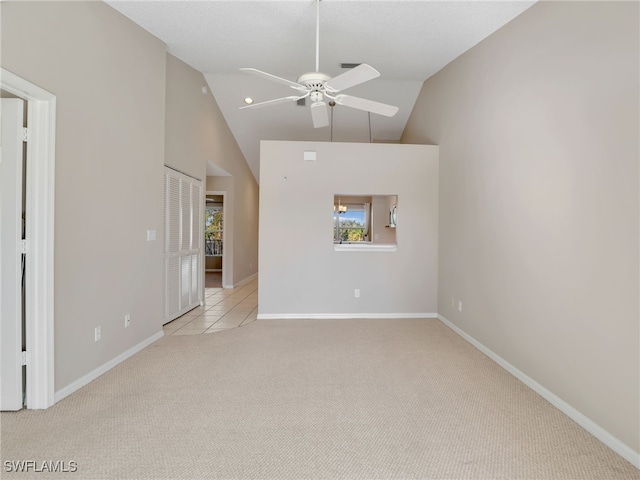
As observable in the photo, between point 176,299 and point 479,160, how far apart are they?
429cm

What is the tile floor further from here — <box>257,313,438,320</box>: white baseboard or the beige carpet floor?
the beige carpet floor

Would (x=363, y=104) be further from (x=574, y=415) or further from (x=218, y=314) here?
(x=218, y=314)

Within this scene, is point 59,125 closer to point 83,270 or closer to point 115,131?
point 115,131

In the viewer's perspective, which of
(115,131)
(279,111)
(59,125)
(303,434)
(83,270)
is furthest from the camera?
(279,111)

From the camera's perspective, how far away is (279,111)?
234 inches

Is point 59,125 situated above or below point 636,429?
above

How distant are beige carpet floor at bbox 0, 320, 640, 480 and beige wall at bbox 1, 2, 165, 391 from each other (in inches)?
18.8

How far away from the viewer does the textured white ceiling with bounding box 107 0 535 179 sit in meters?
3.01

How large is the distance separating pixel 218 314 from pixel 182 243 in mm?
1186

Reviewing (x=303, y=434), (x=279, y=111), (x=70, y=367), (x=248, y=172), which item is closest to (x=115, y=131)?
(x=70, y=367)

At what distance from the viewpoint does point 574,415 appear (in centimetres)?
226

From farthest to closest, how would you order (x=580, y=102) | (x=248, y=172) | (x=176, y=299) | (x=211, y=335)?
(x=248, y=172) → (x=176, y=299) → (x=211, y=335) → (x=580, y=102)

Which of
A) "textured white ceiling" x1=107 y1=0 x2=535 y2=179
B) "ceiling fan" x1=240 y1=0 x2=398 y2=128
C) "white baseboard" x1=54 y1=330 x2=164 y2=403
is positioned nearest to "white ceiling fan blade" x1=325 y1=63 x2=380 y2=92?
"ceiling fan" x1=240 y1=0 x2=398 y2=128

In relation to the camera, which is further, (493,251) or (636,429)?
(493,251)
